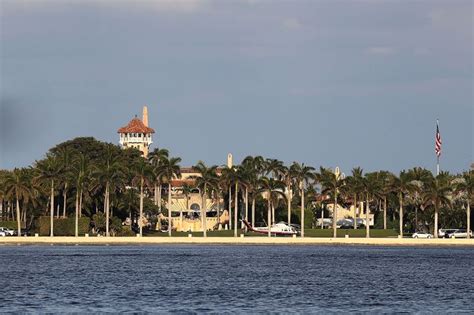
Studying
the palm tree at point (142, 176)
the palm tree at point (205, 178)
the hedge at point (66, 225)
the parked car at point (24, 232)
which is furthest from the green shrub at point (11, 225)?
the palm tree at point (205, 178)

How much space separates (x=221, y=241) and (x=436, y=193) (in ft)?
105

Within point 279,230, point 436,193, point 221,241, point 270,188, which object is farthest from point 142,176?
point 436,193

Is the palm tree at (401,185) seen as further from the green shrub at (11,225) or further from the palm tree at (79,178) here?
the green shrub at (11,225)

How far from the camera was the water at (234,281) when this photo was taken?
73438 millimetres

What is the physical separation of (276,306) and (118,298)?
423 inches

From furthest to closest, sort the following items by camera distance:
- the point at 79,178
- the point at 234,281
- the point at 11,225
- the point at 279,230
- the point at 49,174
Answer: the point at 279,230 → the point at 11,225 → the point at 79,178 → the point at 49,174 → the point at 234,281

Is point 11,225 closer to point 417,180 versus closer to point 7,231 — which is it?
point 7,231

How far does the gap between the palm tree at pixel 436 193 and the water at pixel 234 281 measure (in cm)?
2382

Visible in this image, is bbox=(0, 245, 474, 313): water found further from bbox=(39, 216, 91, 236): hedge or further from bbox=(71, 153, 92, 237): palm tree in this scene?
bbox=(39, 216, 91, 236): hedge

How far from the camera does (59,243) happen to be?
173250mm

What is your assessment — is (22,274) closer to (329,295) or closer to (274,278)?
(274,278)

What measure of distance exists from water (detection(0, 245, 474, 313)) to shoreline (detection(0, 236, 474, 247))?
19.1m

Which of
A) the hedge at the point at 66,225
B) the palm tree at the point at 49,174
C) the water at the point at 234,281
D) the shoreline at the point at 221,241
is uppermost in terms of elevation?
the palm tree at the point at 49,174

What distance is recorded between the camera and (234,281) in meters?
95.2
